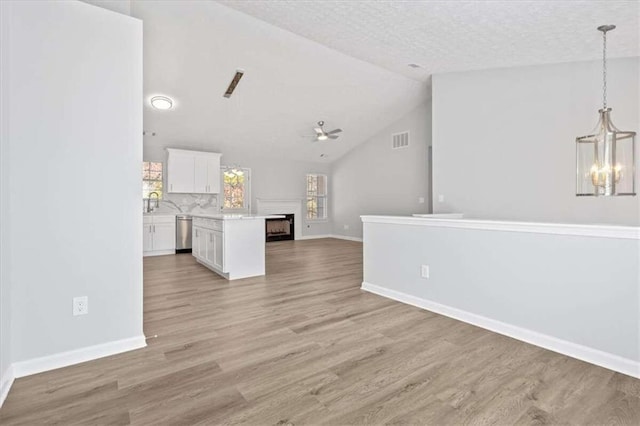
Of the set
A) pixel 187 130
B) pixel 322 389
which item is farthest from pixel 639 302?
pixel 187 130

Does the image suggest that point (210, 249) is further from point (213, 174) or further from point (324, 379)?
point (324, 379)

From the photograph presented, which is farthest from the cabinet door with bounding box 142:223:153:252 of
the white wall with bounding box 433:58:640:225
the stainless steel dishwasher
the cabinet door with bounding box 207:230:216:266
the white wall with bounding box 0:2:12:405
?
the white wall with bounding box 433:58:640:225

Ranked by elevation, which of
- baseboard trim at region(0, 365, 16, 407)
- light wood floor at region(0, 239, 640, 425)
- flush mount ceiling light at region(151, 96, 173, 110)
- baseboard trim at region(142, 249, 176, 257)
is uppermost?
flush mount ceiling light at region(151, 96, 173, 110)

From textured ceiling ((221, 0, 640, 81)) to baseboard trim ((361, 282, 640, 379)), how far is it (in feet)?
10.2

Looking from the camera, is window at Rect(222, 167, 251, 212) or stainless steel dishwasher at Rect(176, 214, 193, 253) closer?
stainless steel dishwasher at Rect(176, 214, 193, 253)

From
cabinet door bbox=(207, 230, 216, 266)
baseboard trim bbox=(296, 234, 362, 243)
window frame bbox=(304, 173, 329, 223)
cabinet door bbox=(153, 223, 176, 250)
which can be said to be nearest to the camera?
cabinet door bbox=(207, 230, 216, 266)

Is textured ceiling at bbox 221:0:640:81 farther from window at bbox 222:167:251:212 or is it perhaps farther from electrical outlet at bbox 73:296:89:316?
window at bbox 222:167:251:212

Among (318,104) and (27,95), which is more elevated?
(318,104)

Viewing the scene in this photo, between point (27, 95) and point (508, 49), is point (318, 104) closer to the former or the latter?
point (508, 49)

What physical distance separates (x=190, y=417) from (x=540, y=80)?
5.80m

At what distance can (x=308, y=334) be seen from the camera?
274 centimetres

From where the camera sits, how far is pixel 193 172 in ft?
25.3

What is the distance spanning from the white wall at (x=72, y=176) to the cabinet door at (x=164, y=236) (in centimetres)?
504

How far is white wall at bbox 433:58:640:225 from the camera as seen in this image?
14.1 ft
